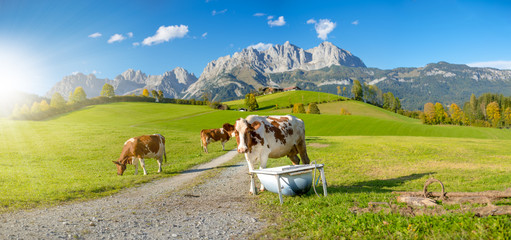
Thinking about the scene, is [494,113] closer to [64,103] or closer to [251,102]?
[251,102]

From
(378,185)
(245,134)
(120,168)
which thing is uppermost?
(245,134)

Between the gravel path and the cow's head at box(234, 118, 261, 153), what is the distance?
7.48ft

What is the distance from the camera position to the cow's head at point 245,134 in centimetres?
1124

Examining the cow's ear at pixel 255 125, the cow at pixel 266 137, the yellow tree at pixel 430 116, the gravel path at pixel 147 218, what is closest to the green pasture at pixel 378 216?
the gravel path at pixel 147 218

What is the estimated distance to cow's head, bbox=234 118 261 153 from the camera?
11.2 m

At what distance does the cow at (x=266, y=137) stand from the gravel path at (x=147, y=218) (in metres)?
2.00

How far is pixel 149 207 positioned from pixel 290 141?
701cm

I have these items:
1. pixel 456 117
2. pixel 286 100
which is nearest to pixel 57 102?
pixel 286 100

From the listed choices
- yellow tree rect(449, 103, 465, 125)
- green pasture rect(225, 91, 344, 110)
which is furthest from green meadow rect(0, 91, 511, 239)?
green pasture rect(225, 91, 344, 110)

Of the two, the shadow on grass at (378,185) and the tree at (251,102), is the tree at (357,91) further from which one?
the shadow on grass at (378,185)

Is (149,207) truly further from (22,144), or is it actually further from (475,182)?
(22,144)

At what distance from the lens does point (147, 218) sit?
29.8 feet

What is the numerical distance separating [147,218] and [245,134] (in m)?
4.88

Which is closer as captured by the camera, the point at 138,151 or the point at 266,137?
the point at 266,137
